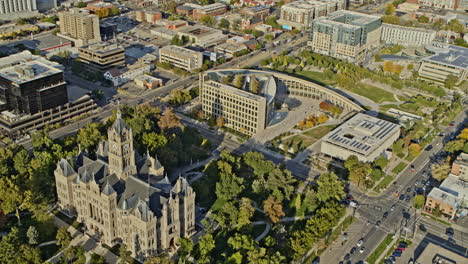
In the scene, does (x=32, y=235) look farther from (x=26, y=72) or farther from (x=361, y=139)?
(x=361, y=139)

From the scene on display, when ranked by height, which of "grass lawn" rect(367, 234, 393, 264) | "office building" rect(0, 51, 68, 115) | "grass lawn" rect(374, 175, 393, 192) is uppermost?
"office building" rect(0, 51, 68, 115)

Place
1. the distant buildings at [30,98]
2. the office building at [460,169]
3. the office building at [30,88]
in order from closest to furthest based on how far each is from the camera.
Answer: the office building at [460,169], the office building at [30,88], the distant buildings at [30,98]

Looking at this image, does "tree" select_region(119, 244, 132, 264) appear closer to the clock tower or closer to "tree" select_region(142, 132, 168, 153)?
the clock tower

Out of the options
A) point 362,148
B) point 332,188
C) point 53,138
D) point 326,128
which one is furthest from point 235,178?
point 53,138

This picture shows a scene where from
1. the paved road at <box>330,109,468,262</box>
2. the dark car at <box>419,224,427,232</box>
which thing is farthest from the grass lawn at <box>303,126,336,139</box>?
the dark car at <box>419,224,427,232</box>

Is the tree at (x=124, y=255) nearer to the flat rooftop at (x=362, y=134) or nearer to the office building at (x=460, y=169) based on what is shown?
A: the flat rooftop at (x=362, y=134)

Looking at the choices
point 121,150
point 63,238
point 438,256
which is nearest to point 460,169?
point 438,256

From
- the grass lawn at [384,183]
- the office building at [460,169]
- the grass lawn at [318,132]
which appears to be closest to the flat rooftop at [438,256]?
the grass lawn at [384,183]
